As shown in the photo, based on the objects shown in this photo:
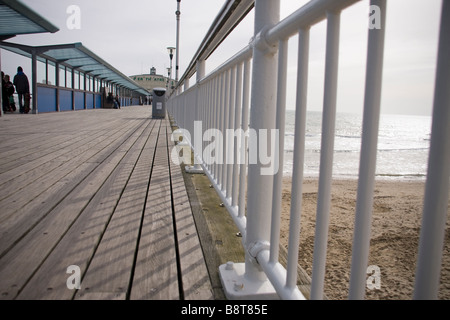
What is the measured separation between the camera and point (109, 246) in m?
1.52

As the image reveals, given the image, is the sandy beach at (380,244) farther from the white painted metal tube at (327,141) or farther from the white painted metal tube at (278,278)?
the white painted metal tube at (327,141)

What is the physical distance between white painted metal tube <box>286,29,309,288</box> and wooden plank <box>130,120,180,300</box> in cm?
47

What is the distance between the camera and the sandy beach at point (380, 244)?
2053mm

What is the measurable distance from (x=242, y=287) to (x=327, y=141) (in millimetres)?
667

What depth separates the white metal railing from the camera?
48cm

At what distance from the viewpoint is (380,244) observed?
278 centimetres

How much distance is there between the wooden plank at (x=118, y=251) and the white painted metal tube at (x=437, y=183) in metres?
0.98

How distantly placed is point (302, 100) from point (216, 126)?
1.39 metres

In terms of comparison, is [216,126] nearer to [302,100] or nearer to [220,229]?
[220,229]

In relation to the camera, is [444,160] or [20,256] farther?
[20,256]

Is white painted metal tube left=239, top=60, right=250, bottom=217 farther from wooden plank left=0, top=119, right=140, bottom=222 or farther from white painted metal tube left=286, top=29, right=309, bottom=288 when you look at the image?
wooden plank left=0, top=119, right=140, bottom=222

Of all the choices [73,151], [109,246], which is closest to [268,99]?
[109,246]

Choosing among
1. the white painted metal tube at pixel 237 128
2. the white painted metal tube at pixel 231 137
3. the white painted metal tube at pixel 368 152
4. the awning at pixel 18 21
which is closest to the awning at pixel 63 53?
the awning at pixel 18 21

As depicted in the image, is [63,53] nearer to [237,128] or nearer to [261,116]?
[237,128]
